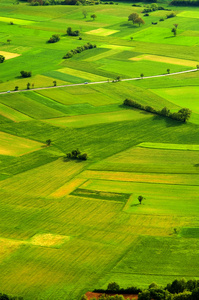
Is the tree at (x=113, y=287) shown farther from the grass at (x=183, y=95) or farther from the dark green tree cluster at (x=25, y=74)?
the dark green tree cluster at (x=25, y=74)

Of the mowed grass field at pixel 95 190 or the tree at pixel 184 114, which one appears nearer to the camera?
the mowed grass field at pixel 95 190

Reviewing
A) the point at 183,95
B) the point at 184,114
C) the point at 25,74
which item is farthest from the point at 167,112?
the point at 25,74

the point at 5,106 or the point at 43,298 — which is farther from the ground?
the point at 5,106

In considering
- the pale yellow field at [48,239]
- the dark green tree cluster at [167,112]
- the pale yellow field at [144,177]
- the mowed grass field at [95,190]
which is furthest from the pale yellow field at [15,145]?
the pale yellow field at [48,239]

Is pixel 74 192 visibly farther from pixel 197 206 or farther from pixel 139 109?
pixel 139 109

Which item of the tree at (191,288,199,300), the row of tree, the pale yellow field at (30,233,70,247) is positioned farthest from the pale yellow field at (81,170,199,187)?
the tree at (191,288,199,300)

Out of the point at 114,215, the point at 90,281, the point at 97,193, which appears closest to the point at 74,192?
the point at 97,193
